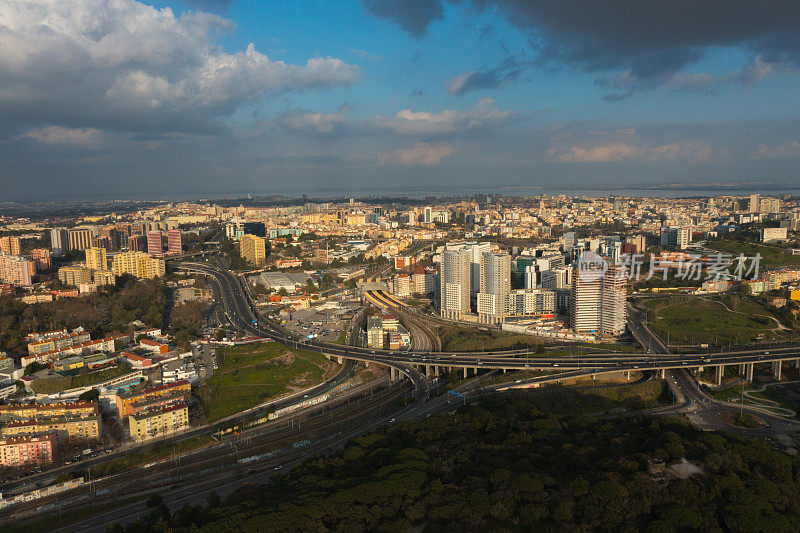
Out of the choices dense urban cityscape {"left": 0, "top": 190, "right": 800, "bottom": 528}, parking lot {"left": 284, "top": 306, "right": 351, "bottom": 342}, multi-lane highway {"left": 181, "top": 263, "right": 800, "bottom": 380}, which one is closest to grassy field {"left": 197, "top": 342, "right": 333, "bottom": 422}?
dense urban cityscape {"left": 0, "top": 190, "right": 800, "bottom": 528}

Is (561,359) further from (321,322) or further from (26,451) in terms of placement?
(26,451)

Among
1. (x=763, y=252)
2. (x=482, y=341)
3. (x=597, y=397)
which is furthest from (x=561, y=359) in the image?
(x=763, y=252)

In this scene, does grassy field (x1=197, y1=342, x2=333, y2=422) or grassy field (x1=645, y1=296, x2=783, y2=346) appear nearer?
grassy field (x1=197, y1=342, x2=333, y2=422)

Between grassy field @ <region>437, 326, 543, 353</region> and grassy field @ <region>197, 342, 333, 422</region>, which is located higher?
grassy field @ <region>437, 326, 543, 353</region>

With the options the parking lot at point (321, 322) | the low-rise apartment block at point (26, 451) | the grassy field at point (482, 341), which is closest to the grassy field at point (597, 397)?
the grassy field at point (482, 341)

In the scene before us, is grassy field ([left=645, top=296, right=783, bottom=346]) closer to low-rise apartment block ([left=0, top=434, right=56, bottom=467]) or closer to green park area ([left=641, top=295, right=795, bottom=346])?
green park area ([left=641, top=295, right=795, bottom=346])

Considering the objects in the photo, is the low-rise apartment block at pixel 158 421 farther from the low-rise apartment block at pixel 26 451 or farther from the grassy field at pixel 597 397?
the grassy field at pixel 597 397

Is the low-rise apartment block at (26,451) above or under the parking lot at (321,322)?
under
